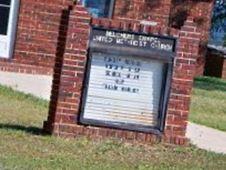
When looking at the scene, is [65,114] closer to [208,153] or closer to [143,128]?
[143,128]

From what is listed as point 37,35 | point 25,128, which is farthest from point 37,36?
point 25,128

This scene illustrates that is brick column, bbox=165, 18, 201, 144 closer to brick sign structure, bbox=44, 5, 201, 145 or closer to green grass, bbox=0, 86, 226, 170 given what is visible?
brick sign structure, bbox=44, 5, 201, 145

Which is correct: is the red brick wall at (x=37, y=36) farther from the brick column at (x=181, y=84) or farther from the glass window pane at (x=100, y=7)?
the brick column at (x=181, y=84)

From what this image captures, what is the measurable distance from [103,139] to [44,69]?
712 centimetres

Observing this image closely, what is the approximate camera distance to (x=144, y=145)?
10789 millimetres

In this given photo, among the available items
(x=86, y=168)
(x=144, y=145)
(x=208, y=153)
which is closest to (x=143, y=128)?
(x=144, y=145)

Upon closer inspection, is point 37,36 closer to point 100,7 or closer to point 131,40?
point 100,7

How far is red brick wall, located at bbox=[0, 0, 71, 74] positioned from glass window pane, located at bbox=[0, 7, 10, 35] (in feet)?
1.04

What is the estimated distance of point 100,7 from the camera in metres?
19.2

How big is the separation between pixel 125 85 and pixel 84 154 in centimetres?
135

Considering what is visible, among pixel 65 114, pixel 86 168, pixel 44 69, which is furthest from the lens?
pixel 44 69

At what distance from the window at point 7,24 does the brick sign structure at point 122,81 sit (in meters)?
7.01

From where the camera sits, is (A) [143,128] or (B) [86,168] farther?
(A) [143,128]

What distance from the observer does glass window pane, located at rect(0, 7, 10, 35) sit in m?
17.7
